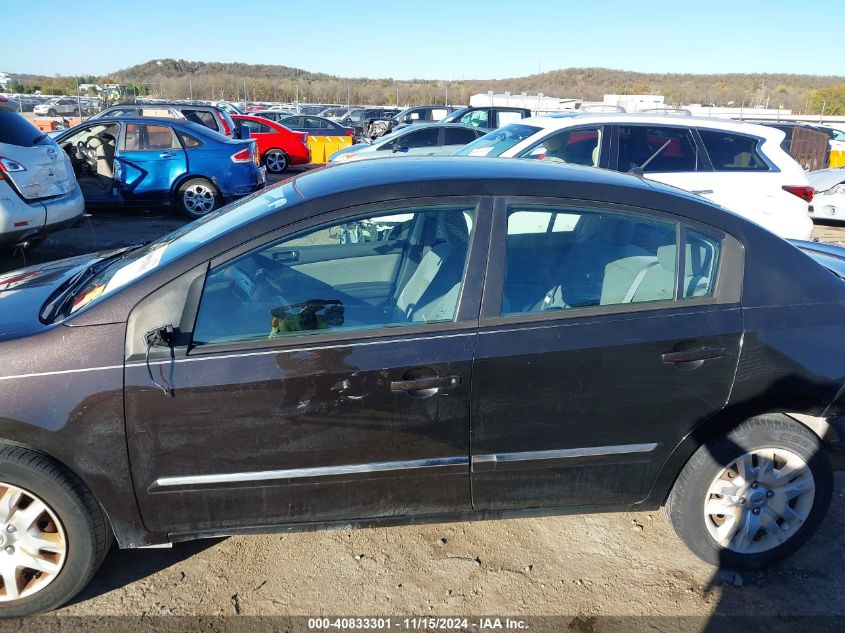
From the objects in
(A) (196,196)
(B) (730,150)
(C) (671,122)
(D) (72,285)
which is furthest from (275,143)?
(D) (72,285)

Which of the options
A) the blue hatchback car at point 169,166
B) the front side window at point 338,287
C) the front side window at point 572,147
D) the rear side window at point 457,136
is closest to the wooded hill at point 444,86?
the rear side window at point 457,136

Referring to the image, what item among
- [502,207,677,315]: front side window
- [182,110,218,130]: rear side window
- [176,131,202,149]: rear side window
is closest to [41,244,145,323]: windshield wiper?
[502,207,677,315]: front side window

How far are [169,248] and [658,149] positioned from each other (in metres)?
5.45

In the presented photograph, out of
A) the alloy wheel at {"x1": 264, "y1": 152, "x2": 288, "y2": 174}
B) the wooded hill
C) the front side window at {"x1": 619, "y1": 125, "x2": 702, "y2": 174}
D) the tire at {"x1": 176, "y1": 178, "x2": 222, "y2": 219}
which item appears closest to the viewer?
the front side window at {"x1": 619, "y1": 125, "x2": 702, "y2": 174}

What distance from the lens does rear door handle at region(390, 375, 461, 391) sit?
7.82 ft

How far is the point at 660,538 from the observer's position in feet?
9.97

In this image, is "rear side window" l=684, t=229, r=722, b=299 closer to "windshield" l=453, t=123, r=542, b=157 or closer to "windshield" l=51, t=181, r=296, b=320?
"windshield" l=51, t=181, r=296, b=320

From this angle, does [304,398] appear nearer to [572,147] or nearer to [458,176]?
[458,176]

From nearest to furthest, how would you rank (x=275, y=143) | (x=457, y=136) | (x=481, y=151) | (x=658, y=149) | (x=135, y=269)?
(x=135, y=269), (x=658, y=149), (x=481, y=151), (x=457, y=136), (x=275, y=143)

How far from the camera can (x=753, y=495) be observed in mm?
2730

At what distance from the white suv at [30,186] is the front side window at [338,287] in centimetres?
411

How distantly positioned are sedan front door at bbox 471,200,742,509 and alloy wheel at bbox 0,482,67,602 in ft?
5.19

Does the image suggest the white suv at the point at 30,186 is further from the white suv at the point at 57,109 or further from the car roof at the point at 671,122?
the white suv at the point at 57,109

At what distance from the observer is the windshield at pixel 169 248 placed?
251cm
